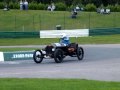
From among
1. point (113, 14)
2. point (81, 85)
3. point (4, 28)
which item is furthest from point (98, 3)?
point (81, 85)

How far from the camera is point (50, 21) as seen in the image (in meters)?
52.5

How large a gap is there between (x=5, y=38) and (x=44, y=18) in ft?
48.6

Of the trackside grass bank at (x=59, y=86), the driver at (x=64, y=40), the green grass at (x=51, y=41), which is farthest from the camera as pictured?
the green grass at (x=51, y=41)

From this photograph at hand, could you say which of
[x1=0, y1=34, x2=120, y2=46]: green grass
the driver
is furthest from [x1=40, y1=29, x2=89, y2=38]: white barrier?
the driver

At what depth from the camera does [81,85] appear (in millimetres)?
12125

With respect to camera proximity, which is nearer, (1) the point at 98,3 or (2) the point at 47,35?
(2) the point at 47,35

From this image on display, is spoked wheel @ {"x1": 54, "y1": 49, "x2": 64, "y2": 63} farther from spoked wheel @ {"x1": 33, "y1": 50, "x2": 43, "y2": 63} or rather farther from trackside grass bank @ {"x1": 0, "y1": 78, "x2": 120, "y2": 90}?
trackside grass bank @ {"x1": 0, "y1": 78, "x2": 120, "y2": 90}

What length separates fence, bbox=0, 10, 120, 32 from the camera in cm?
5044

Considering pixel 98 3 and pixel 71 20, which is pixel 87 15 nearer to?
pixel 71 20

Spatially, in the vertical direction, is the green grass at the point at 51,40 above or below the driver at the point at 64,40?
below

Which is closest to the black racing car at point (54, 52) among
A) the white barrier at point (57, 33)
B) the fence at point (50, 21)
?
the white barrier at point (57, 33)

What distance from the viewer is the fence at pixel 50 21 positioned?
165 feet

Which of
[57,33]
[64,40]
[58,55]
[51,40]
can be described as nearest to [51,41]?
[51,40]

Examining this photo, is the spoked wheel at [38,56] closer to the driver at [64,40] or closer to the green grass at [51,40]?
the driver at [64,40]
